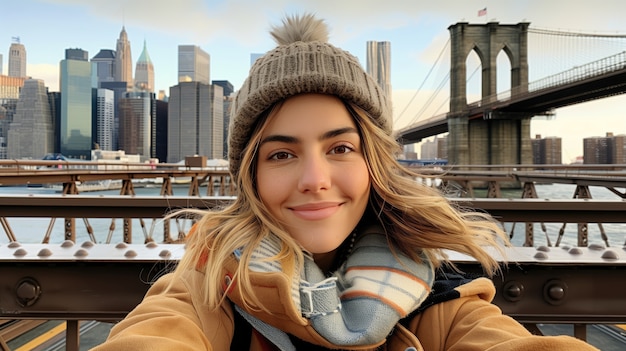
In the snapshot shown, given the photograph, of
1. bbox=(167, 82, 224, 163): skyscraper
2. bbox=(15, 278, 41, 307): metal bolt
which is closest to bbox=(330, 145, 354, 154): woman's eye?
bbox=(15, 278, 41, 307): metal bolt

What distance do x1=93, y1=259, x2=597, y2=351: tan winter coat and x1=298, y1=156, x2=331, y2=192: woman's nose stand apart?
29 centimetres

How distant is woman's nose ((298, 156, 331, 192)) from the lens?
4.09 ft

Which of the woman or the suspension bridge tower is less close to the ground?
the suspension bridge tower

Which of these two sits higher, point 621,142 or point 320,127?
→ point 621,142

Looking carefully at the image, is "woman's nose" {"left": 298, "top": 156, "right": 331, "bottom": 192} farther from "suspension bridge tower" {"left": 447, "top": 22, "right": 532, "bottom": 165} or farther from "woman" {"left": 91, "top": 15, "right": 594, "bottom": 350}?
"suspension bridge tower" {"left": 447, "top": 22, "right": 532, "bottom": 165}

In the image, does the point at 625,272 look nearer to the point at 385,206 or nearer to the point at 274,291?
the point at 385,206

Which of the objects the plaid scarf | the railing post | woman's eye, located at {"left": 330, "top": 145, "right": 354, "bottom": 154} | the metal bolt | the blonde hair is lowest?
the railing post

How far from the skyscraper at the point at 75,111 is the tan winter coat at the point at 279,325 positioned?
73.5 m

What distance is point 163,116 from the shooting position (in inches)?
2805

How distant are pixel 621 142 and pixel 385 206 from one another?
41.7 m

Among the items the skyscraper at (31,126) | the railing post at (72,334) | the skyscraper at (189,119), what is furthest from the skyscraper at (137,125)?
the railing post at (72,334)

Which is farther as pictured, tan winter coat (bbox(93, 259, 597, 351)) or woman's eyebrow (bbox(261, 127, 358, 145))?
woman's eyebrow (bbox(261, 127, 358, 145))

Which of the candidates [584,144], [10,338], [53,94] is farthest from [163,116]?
[10,338]

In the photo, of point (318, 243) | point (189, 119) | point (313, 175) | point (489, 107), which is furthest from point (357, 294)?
point (189, 119)
